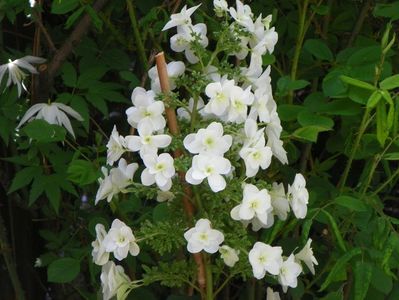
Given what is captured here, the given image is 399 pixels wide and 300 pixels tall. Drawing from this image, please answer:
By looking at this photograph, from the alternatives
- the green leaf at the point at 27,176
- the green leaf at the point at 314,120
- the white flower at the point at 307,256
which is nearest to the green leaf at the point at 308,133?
the green leaf at the point at 314,120

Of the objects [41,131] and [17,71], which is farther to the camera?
[17,71]

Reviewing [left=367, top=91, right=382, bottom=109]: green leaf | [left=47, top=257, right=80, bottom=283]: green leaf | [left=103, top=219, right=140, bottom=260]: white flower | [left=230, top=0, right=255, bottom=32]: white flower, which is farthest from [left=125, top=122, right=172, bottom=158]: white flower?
[left=47, top=257, right=80, bottom=283]: green leaf

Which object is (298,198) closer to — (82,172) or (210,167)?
(210,167)

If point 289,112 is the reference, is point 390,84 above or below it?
above

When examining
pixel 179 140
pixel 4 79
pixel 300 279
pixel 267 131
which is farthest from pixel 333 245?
pixel 4 79

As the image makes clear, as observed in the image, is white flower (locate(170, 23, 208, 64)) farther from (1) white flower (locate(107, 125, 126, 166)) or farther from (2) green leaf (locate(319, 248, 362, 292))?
(2) green leaf (locate(319, 248, 362, 292))

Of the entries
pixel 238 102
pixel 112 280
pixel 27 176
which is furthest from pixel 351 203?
pixel 27 176
